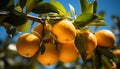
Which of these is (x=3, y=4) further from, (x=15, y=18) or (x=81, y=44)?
(x=81, y=44)

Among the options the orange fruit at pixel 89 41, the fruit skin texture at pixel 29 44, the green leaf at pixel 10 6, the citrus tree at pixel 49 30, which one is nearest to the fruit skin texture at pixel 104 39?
the citrus tree at pixel 49 30

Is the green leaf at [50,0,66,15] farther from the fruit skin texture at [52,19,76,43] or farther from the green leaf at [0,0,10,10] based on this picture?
the green leaf at [0,0,10,10]

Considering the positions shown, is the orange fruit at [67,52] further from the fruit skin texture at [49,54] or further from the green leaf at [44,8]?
the green leaf at [44,8]

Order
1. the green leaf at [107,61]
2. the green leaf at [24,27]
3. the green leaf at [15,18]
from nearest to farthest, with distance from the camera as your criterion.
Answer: the green leaf at [15,18] → the green leaf at [24,27] → the green leaf at [107,61]

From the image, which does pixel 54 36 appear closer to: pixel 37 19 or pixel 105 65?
pixel 37 19

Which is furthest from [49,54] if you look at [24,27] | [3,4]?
[3,4]

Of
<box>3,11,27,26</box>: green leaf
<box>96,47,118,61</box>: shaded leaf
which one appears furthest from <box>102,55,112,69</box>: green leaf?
<box>3,11,27,26</box>: green leaf
